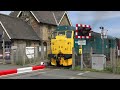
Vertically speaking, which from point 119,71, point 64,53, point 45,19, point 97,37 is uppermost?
point 45,19

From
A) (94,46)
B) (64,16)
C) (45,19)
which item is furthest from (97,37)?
(64,16)

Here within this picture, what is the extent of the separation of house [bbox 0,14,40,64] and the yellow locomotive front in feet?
26.4

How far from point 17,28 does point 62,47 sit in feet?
50.3

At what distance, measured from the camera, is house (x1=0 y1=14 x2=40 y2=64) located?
30.7 m

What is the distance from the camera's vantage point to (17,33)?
32594 millimetres

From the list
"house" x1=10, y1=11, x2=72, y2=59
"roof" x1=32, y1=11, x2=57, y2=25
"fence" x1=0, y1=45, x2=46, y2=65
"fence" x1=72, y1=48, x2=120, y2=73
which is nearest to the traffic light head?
"fence" x1=72, y1=48, x2=120, y2=73

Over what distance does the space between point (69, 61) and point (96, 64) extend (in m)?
2.43

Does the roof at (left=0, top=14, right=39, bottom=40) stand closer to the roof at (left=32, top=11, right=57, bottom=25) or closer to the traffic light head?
the roof at (left=32, top=11, right=57, bottom=25)

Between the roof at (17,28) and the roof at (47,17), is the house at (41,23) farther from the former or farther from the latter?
the roof at (17,28)

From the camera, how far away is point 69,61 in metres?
19.7

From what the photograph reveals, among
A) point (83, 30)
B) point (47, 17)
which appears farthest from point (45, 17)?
point (83, 30)

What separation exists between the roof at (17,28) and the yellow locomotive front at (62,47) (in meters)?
11.0

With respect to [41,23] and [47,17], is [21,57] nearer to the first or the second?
[41,23]
